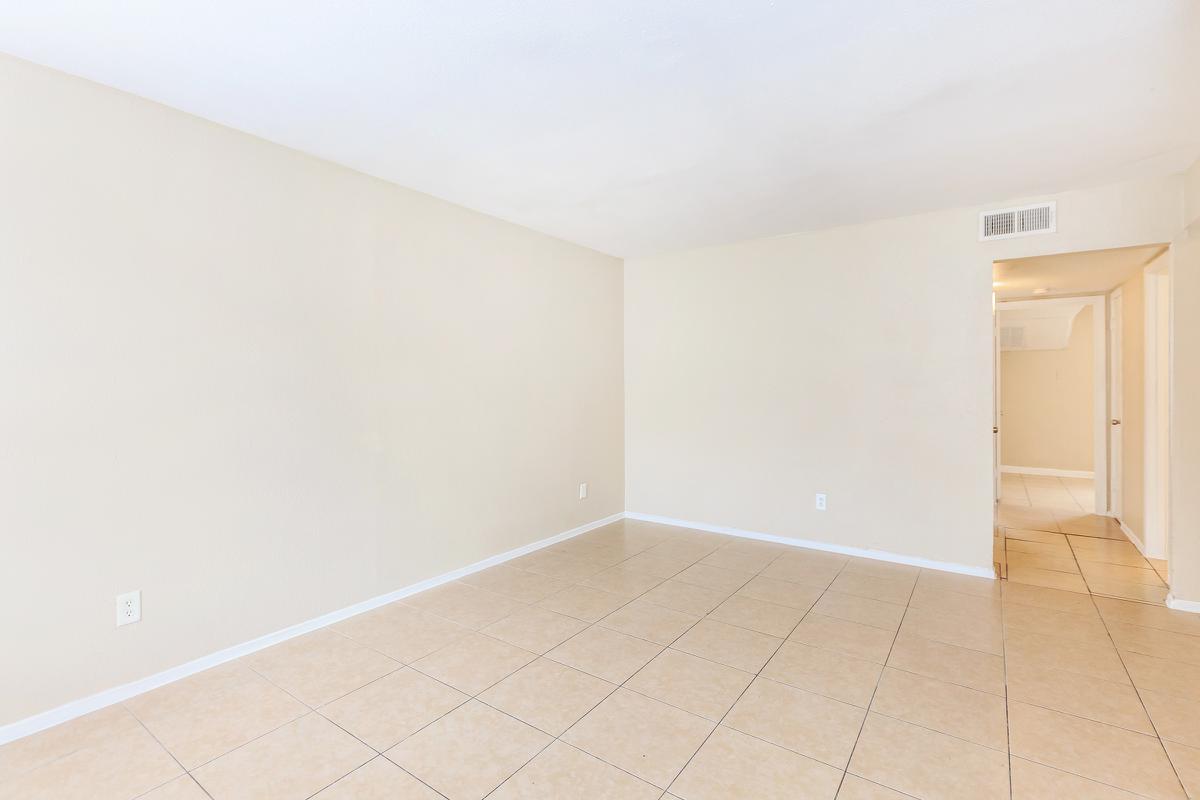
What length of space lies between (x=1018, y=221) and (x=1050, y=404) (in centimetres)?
528

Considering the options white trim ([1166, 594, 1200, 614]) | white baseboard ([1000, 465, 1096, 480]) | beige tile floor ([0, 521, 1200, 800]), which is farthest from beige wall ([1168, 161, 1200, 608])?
white baseboard ([1000, 465, 1096, 480])

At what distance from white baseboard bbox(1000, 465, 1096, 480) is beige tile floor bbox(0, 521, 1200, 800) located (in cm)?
506

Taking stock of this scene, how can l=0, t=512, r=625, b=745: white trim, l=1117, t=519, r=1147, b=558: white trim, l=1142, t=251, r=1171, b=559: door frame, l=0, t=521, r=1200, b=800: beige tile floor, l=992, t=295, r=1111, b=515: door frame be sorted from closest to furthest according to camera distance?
1. l=0, t=521, r=1200, b=800: beige tile floor
2. l=0, t=512, r=625, b=745: white trim
3. l=1142, t=251, r=1171, b=559: door frame
4. l=1117, t=519, r=1147, b=558: white trim
5. l=992, t=295, r=1111, b=515: door frame

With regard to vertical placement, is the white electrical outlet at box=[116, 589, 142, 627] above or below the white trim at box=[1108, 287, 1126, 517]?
below

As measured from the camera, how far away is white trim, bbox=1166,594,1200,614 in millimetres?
2939

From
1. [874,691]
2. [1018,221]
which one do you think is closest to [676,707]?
[874,691]

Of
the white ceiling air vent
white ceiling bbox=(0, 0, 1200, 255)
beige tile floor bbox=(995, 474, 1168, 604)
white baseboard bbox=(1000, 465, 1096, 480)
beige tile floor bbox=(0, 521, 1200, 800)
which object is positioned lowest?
beige tile floor bbox=(0, 521, 1200, 800)

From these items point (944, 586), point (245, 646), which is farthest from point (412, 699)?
point (944, 586)

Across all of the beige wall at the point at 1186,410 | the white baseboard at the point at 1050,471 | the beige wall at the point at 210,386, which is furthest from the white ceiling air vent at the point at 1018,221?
the white baseboard at the point at 1050,471

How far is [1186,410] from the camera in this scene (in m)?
2.95

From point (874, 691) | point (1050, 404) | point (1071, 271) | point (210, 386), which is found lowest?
point (874, 691)

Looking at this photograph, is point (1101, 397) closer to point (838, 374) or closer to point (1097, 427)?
point (1097, 427)

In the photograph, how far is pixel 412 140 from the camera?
258 cm

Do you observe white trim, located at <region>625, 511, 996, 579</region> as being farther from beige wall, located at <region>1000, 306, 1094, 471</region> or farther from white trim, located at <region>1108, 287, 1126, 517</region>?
beige wall, located at <region>1000, 306, 1094, 471</region>
